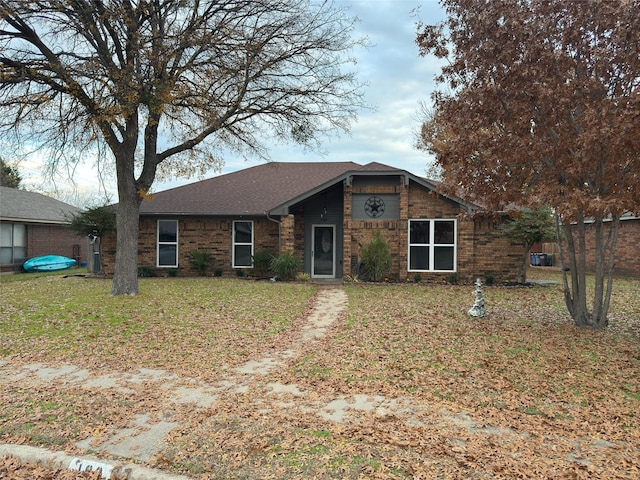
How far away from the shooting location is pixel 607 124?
20.7 ft

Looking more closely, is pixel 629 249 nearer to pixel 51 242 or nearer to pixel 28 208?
pixel 51 242

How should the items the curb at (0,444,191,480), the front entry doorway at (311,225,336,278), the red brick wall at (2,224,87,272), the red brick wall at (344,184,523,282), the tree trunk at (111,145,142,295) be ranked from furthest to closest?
the red brick wall at (2,224,87,272), the front entry doorway at (311,225,336,278), the red brick wall at (344,184,523,282), the tree trunk at (111,145,142,295), the curb at (0,444,191,480)

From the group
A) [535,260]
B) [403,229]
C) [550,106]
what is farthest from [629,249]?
[550,106]

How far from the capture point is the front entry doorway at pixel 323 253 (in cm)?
1730

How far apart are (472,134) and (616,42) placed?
235 centimetres

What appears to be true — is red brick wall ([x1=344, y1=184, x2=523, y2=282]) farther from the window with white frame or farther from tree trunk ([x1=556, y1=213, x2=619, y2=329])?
tree trunk ([x1=556, y1=213, x2=619, y2=329])

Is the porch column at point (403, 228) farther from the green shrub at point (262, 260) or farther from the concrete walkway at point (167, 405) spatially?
the concrete walkway at point (167, 405)

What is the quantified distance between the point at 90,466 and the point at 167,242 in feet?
49.7

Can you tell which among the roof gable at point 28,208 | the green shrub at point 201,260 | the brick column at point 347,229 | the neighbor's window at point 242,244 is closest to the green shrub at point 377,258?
the brick column at point 347,229

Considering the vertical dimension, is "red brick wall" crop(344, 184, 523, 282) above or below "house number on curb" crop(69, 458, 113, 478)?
above

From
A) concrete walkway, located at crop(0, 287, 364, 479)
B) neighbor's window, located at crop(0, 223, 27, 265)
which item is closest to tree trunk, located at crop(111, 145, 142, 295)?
concrete walkway, located at crop(0, 287, 364, 479)

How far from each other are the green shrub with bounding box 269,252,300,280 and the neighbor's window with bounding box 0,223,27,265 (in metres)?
13.8

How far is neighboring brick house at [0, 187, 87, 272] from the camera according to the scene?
2094 centimetres

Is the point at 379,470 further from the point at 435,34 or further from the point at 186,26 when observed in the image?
the point at 186,26
